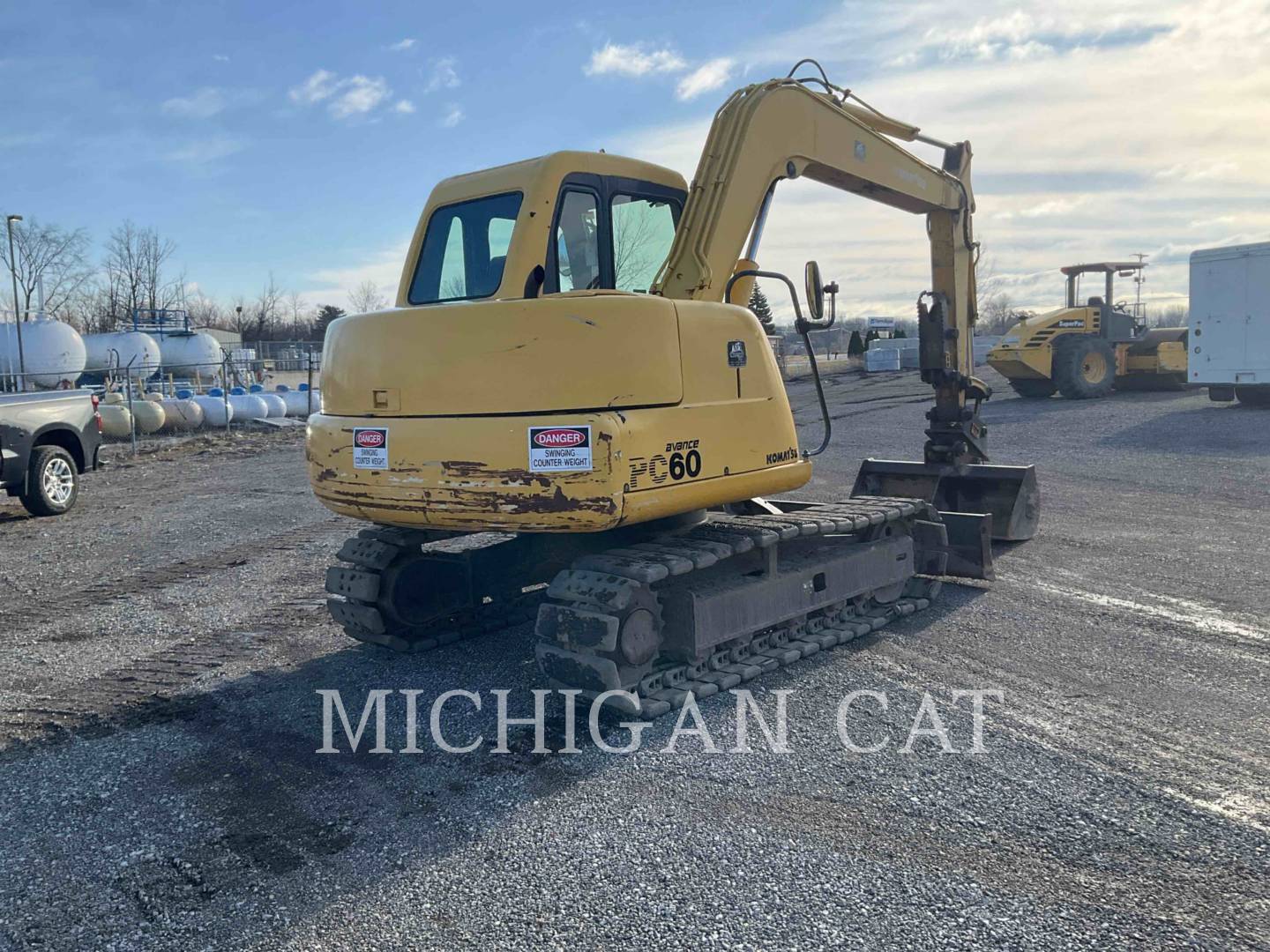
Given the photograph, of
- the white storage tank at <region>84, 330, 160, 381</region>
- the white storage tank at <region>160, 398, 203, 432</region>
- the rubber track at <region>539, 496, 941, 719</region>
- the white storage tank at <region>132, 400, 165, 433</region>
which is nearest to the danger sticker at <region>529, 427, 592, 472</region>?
the rubber track at <region>539, 496, 941, 719</region>

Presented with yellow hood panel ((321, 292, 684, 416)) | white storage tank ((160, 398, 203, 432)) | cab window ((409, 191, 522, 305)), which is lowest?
white storage tank ((160, 398, 203, 432))

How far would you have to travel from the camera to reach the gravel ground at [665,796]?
11.0 ft

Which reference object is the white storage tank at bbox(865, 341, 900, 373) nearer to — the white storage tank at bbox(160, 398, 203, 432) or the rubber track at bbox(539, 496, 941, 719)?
the white storage tank at bbox(160, 398, 203, 432)

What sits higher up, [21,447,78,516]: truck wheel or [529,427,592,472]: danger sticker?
[529,427,592,472]: danger sticker

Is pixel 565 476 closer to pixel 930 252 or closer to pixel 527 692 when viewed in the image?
pixel 527 692

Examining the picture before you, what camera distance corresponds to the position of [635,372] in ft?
16.7

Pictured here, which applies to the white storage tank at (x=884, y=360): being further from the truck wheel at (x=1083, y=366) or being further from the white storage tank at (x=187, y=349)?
the white storage tank at (x=187, y=349)

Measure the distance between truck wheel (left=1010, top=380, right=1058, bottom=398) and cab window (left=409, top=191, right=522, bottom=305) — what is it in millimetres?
19556

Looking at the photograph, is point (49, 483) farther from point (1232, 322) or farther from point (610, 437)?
point (1232, 322)

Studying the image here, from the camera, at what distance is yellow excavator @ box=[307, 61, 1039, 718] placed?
199 inches

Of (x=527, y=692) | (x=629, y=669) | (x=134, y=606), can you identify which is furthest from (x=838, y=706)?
(x=134, y=606)

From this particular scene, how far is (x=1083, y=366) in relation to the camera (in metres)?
22.0

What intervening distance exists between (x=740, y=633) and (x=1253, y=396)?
18.2m

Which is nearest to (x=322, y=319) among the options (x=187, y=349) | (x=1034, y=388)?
(x=187, y=349)
